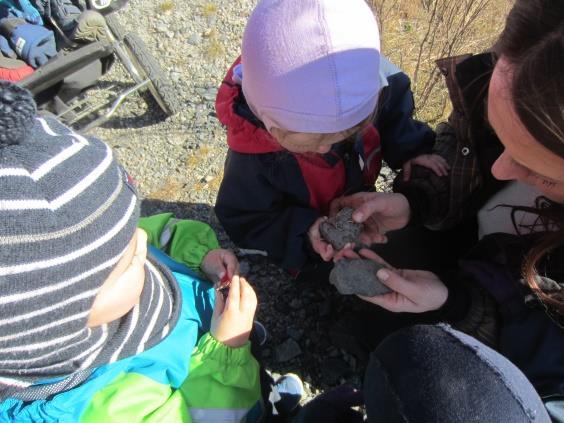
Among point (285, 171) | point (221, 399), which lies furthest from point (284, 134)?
point (221, 399)

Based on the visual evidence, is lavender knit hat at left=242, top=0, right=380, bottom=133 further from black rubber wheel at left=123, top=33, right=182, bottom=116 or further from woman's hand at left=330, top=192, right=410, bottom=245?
black rubber wheel at left=123, top=33, right=182, bottom=116

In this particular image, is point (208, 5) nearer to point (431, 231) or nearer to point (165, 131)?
point (165, 131)

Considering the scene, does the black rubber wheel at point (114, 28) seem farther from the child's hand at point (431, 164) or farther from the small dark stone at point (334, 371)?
the small dark stone at point (334, 371)

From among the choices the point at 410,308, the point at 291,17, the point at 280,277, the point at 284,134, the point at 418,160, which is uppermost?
the point at 291,17

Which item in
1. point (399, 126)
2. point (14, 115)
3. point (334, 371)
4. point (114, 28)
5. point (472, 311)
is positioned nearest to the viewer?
point (14, 115)

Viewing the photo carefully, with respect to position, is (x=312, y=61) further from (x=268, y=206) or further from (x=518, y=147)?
(x=268, y=206)

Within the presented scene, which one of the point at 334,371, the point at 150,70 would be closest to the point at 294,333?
the point at 334,371

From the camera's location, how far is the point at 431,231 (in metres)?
2.09

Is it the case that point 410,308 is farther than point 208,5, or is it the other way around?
point 208,5

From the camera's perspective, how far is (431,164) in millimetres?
1901

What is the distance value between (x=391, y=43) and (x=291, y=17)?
2.63 metres

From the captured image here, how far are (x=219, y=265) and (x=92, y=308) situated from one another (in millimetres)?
713

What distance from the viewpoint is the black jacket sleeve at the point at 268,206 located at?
174 centimetres

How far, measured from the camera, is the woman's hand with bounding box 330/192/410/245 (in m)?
1.81
